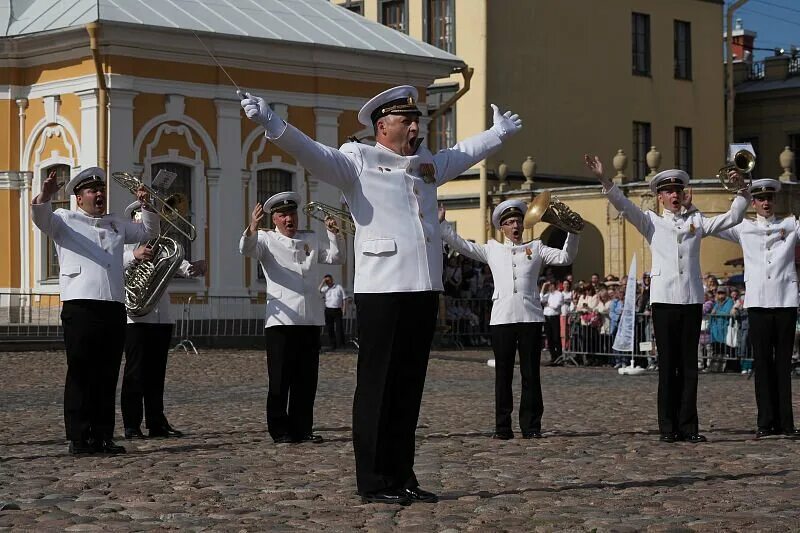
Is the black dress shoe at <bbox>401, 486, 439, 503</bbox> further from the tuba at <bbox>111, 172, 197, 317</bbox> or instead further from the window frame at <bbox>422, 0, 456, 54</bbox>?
the window frame at <bbox>422, 0, 456, 54</bbox>

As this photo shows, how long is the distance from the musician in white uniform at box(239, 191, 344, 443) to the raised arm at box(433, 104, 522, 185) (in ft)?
10.5

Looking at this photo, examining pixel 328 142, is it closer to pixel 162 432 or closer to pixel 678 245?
pixel 162 432

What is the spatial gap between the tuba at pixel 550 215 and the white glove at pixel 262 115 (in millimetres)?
4216

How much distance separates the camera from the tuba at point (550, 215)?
41.8 ft

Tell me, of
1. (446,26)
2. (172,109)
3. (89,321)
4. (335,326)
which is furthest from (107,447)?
(446,26)

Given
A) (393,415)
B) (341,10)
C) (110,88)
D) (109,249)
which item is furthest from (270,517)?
(341,10)

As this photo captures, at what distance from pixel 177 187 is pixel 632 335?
894 centimetres

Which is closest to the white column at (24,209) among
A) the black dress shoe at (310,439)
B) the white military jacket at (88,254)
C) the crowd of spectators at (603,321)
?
the crowd of spectators at (603,321)

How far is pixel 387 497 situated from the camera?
9164 mm

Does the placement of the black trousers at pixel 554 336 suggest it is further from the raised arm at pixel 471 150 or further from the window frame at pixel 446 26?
the raised arm at pixel 471 150

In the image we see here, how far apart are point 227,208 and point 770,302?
723 inches

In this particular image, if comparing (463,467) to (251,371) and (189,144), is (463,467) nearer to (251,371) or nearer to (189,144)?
(251,371)

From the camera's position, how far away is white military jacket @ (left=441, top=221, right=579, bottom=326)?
14000 millimetres

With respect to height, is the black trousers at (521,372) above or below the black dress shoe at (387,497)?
above
